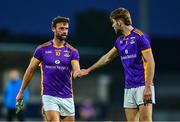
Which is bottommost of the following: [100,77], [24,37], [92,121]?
[92,121]

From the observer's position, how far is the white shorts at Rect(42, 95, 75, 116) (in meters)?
10.8

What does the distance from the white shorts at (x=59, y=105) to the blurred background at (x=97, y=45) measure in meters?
18.5

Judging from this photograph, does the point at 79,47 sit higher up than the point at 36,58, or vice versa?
the point at 79,47

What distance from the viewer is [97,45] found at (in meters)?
31.8

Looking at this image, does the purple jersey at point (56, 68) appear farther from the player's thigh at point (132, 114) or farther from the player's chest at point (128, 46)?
the player's thigh at point (132, 114)

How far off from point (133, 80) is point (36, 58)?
5.57 ft

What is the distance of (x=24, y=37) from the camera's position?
1261 inches

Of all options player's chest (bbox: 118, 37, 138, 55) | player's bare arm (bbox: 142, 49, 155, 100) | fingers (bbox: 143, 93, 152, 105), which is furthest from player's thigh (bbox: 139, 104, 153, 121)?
player's chest (bbox: 118, 37, 138, 55)

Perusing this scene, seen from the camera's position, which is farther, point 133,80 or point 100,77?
point 100,77

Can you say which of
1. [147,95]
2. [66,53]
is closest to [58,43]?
[66,53]

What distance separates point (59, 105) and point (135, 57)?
1545 millimetres

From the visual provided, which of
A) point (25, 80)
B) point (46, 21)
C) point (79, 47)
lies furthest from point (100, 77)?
point (25, 80)

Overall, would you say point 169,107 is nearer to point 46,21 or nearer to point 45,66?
point 46,21

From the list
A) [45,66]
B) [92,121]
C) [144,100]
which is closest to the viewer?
[144,100]
